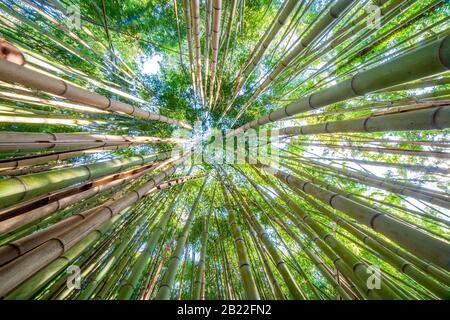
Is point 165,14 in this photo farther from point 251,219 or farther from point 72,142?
point 251,219

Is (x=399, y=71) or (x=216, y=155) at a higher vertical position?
(x=399, y=71)

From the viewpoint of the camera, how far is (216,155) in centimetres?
520

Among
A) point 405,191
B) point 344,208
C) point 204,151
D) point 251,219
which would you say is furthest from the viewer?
point 204,151

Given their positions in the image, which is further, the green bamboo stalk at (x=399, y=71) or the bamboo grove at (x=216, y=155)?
the bamboo grove at (x=216, y=155)

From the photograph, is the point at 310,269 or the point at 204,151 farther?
the point at 204,151

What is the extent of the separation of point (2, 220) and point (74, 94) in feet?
2.35

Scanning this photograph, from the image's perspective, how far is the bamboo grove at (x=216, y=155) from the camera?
1.08m

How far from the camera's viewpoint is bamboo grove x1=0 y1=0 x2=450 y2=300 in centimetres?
108

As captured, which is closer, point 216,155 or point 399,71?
point 399,71

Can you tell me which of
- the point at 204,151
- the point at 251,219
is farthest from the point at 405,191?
the point at 204,151

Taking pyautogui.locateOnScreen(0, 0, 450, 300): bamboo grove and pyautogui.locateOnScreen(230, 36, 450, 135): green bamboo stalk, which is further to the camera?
pyautogui.locateOnScreen(0, 0, 450, 300): bamboo grove

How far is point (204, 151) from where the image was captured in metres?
5.31
